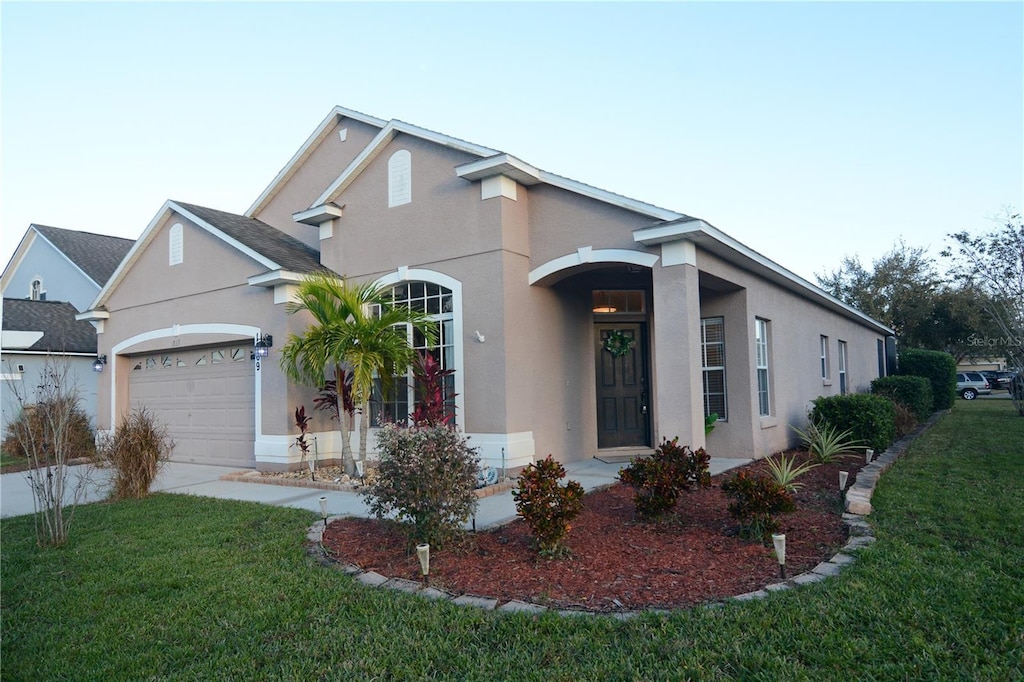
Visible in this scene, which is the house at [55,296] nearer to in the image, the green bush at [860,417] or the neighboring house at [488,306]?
the neighboring house at [488,306]

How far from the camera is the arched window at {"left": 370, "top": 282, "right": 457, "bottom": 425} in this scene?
10.3m

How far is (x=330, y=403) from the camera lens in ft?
34.4

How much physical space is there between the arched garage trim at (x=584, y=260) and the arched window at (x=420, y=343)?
1.42 m

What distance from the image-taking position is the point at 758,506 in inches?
222

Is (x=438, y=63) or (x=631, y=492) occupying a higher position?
(x=438, y=63)

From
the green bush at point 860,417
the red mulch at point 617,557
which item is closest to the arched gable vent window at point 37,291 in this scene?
the red mulch at point 617,557

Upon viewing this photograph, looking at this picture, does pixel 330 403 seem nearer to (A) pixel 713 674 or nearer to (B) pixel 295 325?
(B) pixel 295 325

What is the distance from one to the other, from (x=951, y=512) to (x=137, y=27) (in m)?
12.0

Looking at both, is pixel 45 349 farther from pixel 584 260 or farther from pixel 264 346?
pixel 584 260

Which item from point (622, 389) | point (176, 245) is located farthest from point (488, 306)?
point (176, 245)

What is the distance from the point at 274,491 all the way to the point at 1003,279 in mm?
20946

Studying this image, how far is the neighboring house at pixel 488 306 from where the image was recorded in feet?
31.1

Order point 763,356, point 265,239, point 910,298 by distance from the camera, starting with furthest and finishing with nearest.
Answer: point 910,298 → point 265,239 → point 763,356

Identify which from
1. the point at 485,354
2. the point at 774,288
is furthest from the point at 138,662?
the point at 774,288
